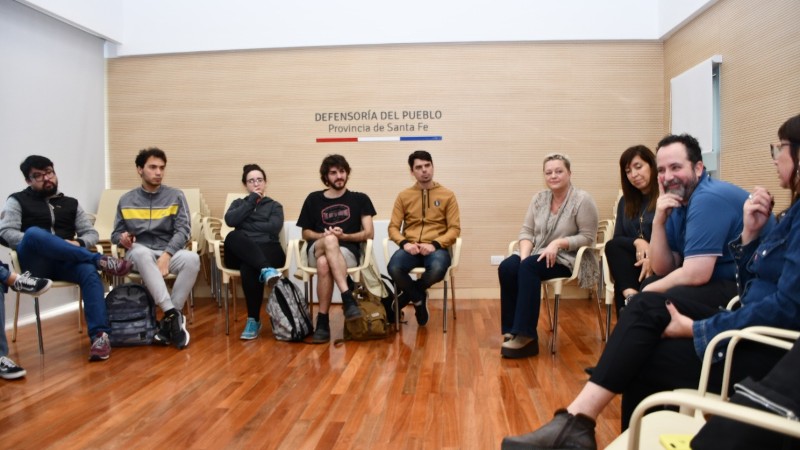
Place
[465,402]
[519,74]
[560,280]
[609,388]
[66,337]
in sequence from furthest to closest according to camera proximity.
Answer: [519,74], [66,337], [560,280], [465,402], [609,388]

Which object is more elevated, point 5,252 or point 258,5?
point 258,5

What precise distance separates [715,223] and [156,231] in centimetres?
387

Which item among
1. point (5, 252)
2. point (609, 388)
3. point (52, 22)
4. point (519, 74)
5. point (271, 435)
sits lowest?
point (271, 435)

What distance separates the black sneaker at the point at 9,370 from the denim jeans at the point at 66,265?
0.56m

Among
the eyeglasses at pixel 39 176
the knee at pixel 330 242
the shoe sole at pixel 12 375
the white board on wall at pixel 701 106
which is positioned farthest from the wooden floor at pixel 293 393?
the white board on wall at pixel 701 106

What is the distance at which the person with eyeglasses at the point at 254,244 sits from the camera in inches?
183

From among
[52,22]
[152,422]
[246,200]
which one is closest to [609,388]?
[152,422]

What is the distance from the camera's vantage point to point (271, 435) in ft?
8.79

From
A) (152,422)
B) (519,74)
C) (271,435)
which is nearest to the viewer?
(271,435)

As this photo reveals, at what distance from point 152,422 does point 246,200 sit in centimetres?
233

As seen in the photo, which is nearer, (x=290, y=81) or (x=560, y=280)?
(x=560, y=280)

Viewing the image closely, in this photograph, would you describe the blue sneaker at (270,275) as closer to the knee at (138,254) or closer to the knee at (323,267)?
the knee at (323,267)

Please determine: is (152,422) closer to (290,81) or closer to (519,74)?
(290,81)

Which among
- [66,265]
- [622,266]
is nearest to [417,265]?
[622,266]
